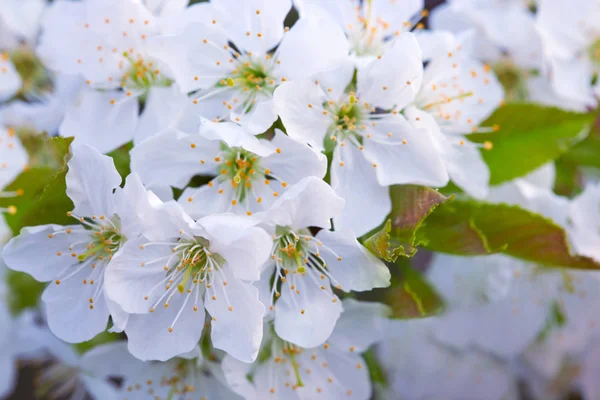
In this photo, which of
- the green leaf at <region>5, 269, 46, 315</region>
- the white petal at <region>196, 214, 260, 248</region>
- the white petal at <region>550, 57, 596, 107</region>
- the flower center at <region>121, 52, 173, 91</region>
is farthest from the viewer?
the green leaf at <region>5, 269, 46, 315</region>

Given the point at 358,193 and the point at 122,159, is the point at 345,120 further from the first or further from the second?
the point at 122,159

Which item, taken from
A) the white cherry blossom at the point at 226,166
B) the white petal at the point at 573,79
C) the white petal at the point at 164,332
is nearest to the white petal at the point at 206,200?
the white cherry blossom at the point at 226,166

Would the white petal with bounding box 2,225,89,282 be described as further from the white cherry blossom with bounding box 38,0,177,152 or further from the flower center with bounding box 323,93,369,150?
the flower center with bounding box 323,93,369,150

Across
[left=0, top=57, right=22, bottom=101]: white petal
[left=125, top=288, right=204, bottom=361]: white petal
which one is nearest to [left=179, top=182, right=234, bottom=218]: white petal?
[left=125, top=288, right=204, bottom=361]: white petal

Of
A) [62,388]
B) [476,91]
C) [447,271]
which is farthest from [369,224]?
[62,388]

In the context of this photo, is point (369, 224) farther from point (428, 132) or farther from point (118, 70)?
point (118, 70)
